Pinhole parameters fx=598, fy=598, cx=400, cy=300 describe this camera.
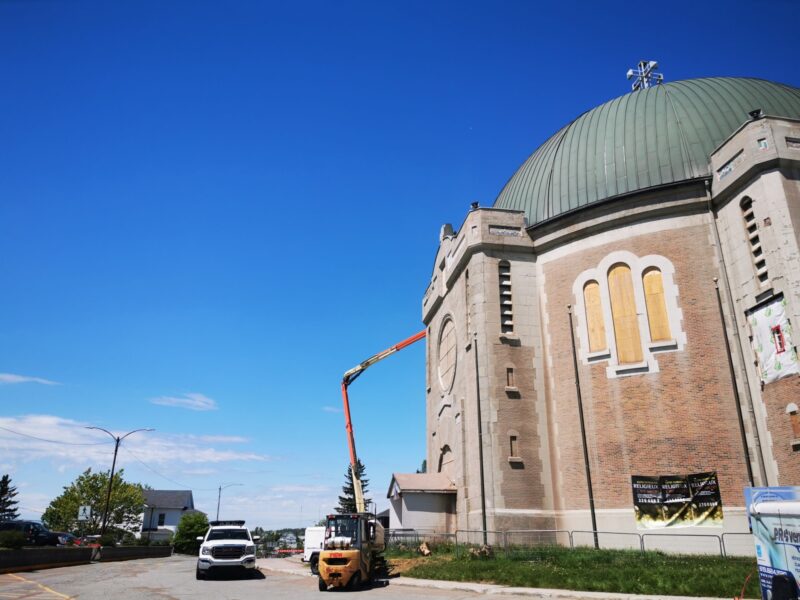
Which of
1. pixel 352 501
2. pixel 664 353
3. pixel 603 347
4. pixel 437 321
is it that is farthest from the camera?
pixel 352 501

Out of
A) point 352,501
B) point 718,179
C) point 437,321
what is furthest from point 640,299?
point 352,501

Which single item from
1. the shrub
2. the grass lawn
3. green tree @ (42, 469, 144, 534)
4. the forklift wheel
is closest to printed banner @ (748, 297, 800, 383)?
the grass lawn

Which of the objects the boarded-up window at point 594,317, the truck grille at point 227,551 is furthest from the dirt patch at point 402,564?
the boarded-up window at point 594,317

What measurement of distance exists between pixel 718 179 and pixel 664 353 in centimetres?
823

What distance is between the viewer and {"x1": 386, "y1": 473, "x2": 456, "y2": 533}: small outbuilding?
32500mm

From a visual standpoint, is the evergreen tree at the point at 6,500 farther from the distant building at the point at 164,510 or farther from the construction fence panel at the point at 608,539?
the construction fence panel at the point at 608,539

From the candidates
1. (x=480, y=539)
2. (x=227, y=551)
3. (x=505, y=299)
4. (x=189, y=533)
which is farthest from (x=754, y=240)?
(x=189, y=533)

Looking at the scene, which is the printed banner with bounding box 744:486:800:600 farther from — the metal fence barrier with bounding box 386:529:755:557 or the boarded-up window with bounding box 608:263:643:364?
the boarded-up window with bounding box 608:263:643:364

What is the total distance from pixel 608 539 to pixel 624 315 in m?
10.0

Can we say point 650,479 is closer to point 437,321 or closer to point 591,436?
point 591,436

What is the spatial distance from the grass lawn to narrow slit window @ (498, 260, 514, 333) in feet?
36.3

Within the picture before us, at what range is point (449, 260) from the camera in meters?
37.3

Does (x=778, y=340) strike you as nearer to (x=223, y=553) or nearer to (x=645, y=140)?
(x=645, y=140)

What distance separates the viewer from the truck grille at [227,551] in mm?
22203
